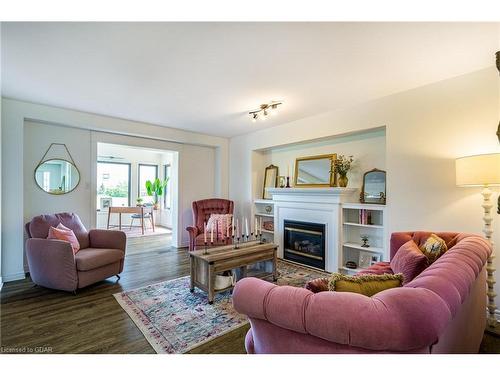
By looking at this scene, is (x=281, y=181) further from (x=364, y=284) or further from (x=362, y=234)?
(x=364, y=284)

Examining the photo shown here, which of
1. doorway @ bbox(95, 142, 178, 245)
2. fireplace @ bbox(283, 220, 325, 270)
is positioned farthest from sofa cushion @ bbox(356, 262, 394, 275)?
doorway @ bbox(95, 142, 178, 245)

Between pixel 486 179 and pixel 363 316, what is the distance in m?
2.08

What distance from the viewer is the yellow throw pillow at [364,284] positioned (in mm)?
1163

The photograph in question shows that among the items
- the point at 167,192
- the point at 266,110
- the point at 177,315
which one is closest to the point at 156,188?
the point at 167,192

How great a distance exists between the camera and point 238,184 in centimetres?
543

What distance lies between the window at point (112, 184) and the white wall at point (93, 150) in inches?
129

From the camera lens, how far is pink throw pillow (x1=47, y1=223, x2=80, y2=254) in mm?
3027

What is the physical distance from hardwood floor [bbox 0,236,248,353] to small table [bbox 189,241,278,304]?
0.68 m

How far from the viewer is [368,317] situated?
2.76ft

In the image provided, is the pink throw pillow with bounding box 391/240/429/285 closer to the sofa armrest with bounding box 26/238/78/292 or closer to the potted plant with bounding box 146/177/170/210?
the sofa armrest with bounding box 26/238/78/292

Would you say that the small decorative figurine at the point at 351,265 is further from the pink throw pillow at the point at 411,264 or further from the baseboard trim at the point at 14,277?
the baseboard trim at the point at 14,277

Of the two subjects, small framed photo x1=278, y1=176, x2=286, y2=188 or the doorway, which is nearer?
small framed photo x1=278, y1=176, x2=286, y2=188
